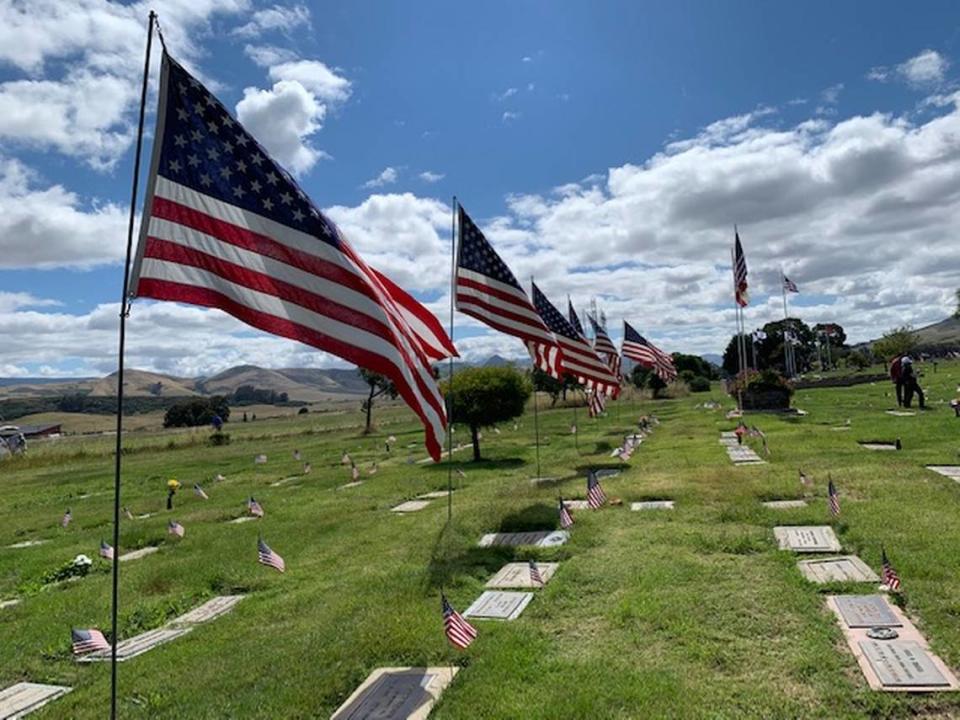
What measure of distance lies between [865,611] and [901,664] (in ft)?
3.08

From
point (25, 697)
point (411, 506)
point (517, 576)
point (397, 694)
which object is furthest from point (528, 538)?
point (25, 697)

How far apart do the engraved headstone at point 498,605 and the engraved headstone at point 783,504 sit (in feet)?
13.9

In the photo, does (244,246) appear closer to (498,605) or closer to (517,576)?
(498,605)

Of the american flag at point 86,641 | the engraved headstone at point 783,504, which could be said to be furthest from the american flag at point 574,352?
the american flag at point 86,641

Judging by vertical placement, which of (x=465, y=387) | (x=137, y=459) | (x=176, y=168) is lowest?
(x=137, y=459)

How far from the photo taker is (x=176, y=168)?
462 cm

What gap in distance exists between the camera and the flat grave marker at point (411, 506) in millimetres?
11530

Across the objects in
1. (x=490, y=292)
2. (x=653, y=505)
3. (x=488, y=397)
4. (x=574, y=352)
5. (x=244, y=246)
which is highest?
(x=490, y=292)

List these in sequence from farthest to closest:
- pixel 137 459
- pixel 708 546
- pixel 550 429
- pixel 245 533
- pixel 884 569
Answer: pixel 137 459, pixel 550 429, pixel 245 533, pixel 708 546, pixel 884 569

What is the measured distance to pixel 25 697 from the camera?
5199mm

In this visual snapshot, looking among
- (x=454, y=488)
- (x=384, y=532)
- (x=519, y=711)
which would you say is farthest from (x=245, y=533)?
(x=519, y=711)

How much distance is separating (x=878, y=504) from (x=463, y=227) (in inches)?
254

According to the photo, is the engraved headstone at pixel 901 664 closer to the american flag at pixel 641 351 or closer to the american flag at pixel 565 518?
the american flag at pixel 565 518

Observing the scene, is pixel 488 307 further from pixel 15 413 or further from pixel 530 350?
pixel 15 413
